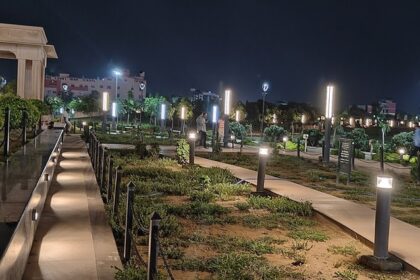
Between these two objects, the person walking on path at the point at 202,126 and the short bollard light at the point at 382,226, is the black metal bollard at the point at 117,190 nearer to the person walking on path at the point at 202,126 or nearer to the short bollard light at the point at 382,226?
the short bollard light at the point at 382,226

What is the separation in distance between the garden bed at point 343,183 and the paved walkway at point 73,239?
5.60 meters

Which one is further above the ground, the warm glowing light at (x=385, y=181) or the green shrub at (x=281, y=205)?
the warm glowing light at (x=385, y=181)

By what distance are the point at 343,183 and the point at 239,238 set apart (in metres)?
8.36

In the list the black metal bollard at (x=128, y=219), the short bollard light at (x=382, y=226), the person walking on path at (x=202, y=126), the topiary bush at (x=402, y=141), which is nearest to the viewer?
the black metal bollard at (x=128, y=219)

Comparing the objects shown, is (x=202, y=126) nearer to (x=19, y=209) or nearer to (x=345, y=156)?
(x=345, y=156)

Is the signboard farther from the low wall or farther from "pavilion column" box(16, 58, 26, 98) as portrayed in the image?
"pavilion column" box(16, 58, 26, 98)

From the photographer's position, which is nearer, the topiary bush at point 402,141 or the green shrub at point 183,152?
the green shrub at point 183,152

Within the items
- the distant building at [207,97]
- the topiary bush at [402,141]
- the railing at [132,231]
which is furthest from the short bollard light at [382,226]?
the distant building at [207,97]

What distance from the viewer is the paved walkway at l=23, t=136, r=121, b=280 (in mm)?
5816

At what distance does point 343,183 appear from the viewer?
605 inches

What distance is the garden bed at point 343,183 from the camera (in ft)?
37.6

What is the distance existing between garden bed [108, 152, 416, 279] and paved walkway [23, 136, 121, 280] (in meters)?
0.37

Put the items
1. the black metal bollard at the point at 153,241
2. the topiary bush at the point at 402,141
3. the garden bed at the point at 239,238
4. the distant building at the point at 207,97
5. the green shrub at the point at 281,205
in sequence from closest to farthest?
1. the black metal bollard at the point at 153,241
2. the garden bed at the point at 239,238
3. the green shrub at the point at 281,205
4. the topiary bush at the point at 402,141
5. the distant building at the point at 207,97

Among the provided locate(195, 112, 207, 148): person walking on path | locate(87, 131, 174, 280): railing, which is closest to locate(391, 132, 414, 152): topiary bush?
locate(195, 112, 207, 148): person walking on path
